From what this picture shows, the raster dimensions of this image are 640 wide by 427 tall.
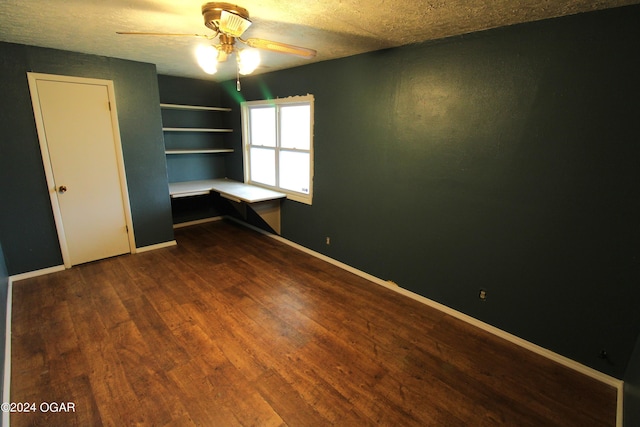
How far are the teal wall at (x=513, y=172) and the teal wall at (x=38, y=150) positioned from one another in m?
2.30

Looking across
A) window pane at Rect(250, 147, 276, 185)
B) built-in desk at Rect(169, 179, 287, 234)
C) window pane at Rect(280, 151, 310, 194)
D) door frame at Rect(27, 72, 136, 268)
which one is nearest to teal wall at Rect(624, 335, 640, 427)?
window pane at Rect(280, 151, 310, 194)

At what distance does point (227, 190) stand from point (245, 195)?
431mm

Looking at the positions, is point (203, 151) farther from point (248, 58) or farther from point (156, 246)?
point (248, 58)

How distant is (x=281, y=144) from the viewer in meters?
4.19

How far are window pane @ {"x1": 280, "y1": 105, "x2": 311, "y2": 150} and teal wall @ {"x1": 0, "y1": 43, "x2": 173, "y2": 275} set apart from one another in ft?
5.18

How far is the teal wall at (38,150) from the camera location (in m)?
2.90

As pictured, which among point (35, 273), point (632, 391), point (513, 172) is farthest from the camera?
point (35, 273)

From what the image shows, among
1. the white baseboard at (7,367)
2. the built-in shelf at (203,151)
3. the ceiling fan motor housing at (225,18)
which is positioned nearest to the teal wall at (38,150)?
A: the built-in shelf at (203,151)

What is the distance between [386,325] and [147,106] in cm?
370

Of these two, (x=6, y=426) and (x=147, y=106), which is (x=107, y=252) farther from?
(x=6, y=426)

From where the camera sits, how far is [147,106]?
365 centimetres

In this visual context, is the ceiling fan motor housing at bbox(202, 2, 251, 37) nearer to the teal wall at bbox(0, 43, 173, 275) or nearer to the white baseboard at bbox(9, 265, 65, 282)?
the teal wall at bbox(0, 43, 173, 275)

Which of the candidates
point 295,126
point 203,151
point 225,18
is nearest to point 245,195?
point 295,126

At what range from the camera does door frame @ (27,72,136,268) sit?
2.98m
